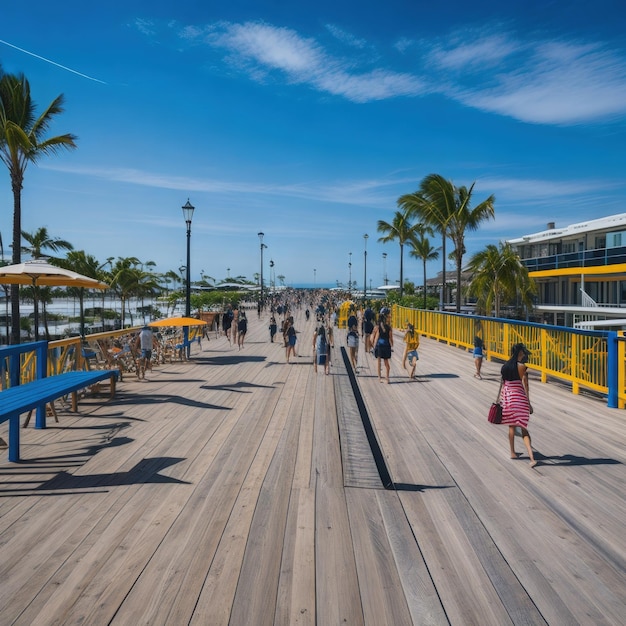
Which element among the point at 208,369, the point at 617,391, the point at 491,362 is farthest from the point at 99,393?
the point at 491,362

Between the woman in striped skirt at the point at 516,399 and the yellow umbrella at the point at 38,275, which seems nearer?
the woman in striped skirt at the point at 516,399

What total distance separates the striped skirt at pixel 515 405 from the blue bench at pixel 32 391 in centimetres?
527

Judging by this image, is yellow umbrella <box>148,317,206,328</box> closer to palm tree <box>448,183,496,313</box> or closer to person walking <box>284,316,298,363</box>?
A: person walking <box>284,316,298,363</box>

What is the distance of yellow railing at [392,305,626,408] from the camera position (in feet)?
30.2

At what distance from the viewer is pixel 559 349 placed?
1090 centimetres

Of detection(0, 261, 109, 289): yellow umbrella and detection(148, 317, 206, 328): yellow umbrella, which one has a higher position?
detection(0, 261, 109, 289): yellow umbrella

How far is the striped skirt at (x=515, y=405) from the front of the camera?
5.91m

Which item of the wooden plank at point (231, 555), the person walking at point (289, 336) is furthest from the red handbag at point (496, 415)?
the person walking at point (289, 336)

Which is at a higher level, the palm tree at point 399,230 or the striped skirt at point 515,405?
the palm tree at point 399,230

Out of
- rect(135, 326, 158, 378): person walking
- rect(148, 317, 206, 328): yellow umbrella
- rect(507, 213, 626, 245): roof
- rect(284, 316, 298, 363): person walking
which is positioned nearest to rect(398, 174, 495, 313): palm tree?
rect(507, 213, 626, 245): roof

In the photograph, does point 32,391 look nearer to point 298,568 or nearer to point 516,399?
point 298,568

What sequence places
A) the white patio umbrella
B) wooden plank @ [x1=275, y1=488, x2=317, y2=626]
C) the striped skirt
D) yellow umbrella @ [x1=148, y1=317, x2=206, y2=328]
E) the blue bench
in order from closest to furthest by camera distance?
wooden plank @ [x1=275, y1=488, x2=317, y2=626] < the blue bench < the striped skirt < the white patio umbrella < yellow umbrella @ [x1=148, y1=317, x2=206, y2=328]

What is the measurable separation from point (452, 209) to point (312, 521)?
26837mm

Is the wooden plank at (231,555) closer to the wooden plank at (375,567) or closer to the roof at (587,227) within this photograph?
the wooden plank at (375,567)
